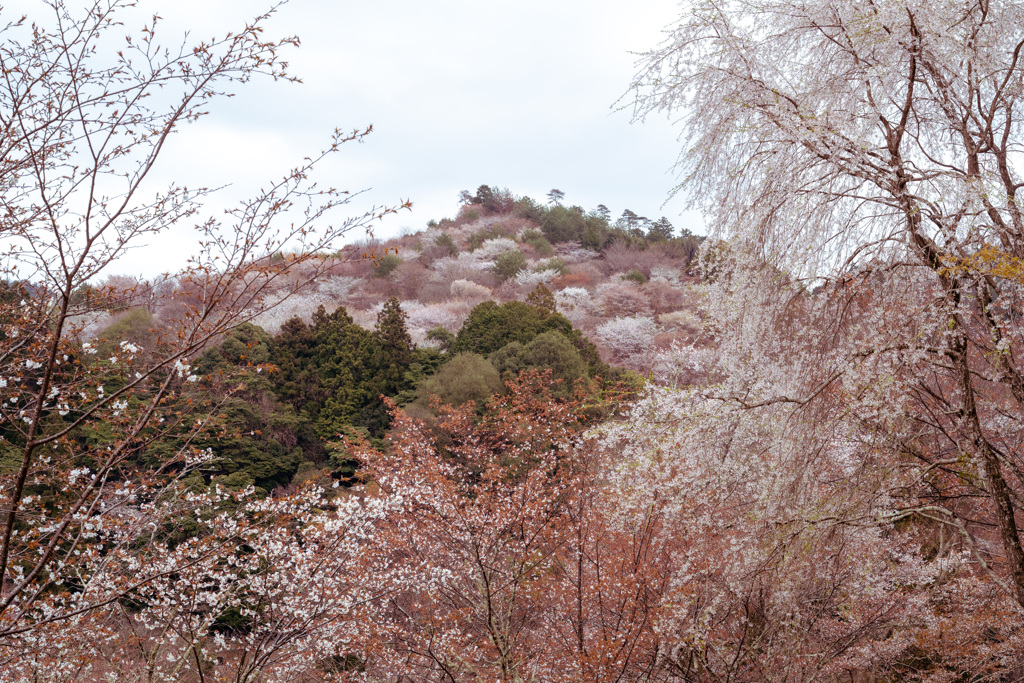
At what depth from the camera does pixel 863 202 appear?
12.1ft

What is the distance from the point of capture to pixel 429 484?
26.6 ft

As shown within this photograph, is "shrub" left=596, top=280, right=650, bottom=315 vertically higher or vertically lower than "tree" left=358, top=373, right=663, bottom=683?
higher

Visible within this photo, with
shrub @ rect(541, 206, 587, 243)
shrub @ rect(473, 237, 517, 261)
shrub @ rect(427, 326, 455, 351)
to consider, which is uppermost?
shrub @ rect(541, 206, 587, 243)

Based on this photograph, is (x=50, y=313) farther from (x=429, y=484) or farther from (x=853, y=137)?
(x=429, y=484)

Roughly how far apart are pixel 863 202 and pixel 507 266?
2645 cm

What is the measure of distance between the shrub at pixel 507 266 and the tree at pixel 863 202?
84.5ft

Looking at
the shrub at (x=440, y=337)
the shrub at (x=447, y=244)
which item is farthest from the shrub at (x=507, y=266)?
the shrub at (x=440, y=337)

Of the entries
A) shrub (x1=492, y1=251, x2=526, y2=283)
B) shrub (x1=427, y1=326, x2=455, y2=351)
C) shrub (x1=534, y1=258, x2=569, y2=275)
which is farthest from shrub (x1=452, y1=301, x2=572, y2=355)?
shrub (x1=534, y1=258, x2=569, y2=275)

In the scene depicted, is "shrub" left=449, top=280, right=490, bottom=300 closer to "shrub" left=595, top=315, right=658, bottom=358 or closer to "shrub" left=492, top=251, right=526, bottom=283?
"shrub" left=492, top=251, right=526, bottom=283

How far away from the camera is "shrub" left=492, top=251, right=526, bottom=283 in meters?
29.9

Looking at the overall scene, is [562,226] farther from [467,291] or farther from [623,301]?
[467,291]

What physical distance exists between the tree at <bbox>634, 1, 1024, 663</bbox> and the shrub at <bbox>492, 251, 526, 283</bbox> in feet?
84.5

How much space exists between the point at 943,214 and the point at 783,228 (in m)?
0.75

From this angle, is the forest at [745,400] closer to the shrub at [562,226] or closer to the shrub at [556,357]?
the shrub at [556,357]
